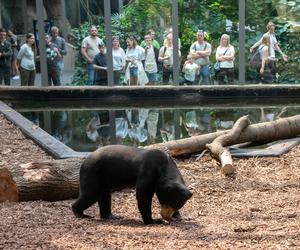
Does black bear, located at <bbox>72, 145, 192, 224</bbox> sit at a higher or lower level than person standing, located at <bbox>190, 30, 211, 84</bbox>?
lower

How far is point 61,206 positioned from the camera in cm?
554

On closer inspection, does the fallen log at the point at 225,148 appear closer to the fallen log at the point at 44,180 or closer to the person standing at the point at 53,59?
the fallen log at the point at 44,180

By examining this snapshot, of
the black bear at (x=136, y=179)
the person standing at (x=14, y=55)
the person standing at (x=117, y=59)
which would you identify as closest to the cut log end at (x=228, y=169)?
the black bear at (x=136, y=179)

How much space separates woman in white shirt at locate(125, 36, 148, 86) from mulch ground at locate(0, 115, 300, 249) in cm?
793

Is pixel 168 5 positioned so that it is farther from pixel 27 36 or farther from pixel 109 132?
pixel 109 132

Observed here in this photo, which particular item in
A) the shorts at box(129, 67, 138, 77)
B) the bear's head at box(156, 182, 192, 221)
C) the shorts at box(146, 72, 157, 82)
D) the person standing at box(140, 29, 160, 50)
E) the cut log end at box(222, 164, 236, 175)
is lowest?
the cut log end at box(222, 164, 236, 175)

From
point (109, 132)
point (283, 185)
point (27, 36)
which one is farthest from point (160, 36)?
point (283, 185)

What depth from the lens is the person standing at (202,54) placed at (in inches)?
599

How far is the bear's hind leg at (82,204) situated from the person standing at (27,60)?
11011 mm

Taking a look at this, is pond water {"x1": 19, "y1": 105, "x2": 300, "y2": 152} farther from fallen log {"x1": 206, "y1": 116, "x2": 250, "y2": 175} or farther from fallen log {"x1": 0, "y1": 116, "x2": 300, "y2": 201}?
fallen log {"x1": 0, "y1": 116, "x2": 300, "y2": 201}

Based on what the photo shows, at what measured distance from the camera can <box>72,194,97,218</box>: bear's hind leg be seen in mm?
5047

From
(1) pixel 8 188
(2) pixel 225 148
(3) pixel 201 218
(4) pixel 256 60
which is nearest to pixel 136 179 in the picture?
(3) pixel 201 218

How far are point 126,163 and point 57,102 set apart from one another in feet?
35.0

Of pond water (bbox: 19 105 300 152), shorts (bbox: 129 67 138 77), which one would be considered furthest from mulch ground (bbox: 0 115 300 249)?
shorts (bbox: 129 67 138 77)
